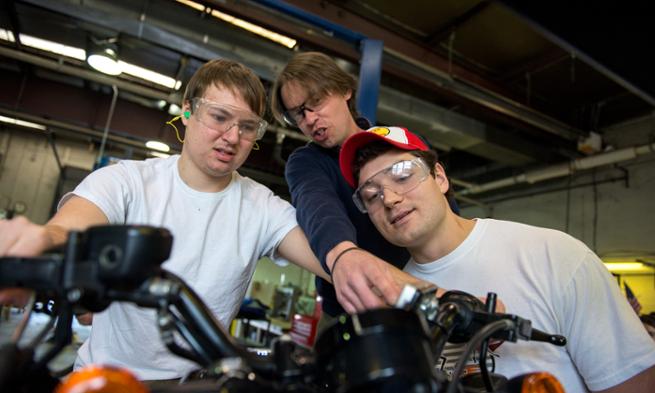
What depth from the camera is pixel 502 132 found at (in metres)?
6.55

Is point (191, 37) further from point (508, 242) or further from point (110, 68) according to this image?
point (508, 242)

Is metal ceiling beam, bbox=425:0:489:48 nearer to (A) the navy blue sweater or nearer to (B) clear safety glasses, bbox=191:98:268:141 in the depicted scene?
(A) the navy blue sweater

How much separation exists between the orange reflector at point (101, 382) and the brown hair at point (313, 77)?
4.84 ft

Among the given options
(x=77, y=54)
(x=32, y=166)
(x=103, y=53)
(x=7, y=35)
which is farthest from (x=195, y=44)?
(x=32, y=166)

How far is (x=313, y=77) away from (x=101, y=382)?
1533 millimetres

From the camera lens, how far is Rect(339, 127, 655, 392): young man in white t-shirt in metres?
1.19

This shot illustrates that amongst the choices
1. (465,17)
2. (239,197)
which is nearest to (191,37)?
(465,17)

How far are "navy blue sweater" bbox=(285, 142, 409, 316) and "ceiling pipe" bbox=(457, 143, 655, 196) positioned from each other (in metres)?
5.82

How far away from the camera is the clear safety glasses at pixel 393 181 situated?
1378 mm

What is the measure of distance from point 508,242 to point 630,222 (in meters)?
6.68

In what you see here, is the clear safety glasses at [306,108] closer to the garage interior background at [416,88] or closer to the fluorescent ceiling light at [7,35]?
the garage interior background at [416,88]

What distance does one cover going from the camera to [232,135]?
4.48 ft

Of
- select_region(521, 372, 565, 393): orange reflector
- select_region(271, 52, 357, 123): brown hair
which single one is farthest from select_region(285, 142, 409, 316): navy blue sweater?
select_region(521, 372, 565, 393): orange reflector

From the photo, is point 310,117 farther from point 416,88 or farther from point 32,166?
point 32,166
